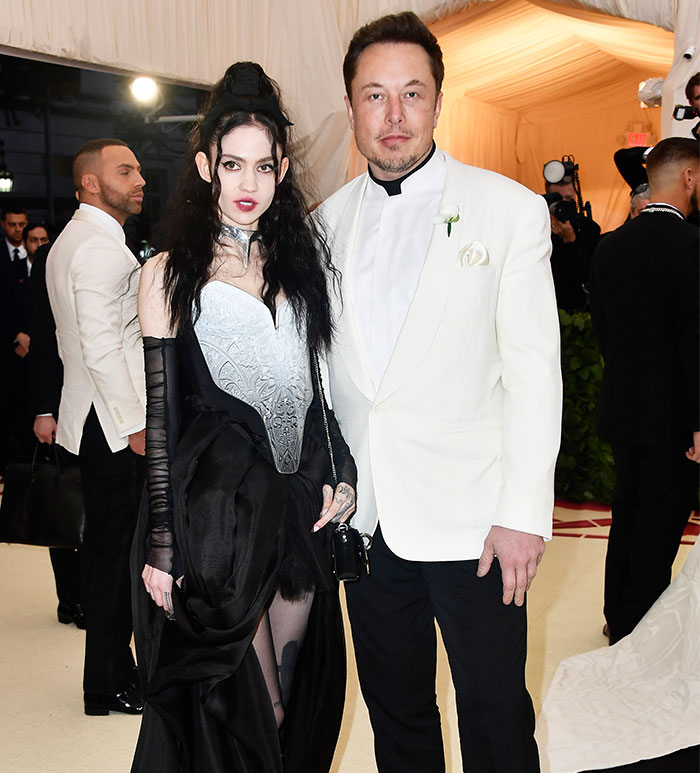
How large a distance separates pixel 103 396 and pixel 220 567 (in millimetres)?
1325

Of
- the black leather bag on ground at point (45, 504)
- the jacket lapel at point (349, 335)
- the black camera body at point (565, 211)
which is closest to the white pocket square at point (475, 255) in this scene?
the jacket lapel at point (349, 335)

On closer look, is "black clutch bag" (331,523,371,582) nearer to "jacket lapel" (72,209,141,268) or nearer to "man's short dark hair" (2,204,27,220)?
"jacket lapel" (72,209,141,268)

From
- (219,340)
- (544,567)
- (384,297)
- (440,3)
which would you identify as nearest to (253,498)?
(219,340)

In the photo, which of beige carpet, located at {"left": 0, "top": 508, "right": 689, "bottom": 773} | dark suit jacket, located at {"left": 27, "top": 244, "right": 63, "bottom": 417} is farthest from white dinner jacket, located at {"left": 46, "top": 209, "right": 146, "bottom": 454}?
beige carpet, located at {"left": 0, "top": 508, "right": 689, "bottom": 773}

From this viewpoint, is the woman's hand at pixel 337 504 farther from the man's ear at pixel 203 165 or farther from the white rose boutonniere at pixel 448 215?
the man's ear at pixel 203 165

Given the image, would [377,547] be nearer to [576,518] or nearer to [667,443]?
[667,443]

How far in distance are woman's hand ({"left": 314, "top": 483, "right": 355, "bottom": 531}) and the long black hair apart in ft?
0.96

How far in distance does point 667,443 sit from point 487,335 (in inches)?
63.1

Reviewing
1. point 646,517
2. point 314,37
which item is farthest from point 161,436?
point 314,37

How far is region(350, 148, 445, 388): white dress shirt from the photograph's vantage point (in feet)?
6.14

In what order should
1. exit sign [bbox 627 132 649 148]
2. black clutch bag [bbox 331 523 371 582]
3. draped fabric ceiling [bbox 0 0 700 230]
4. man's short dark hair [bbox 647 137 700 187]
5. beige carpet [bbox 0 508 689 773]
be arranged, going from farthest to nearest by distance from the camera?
exit sign [bbox 627 132 649 148] < draped fabric ceiling [bbox 0 0 700 230] < man's short dark hair [bbox 647 137 700 187] < beige carpet [bbox 0 508 689 773] < black clutch bag [bbox 331 523 371 582]

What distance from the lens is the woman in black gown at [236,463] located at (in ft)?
5.68

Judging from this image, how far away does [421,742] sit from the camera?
1.97 metres

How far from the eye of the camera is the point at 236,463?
5.69ft
